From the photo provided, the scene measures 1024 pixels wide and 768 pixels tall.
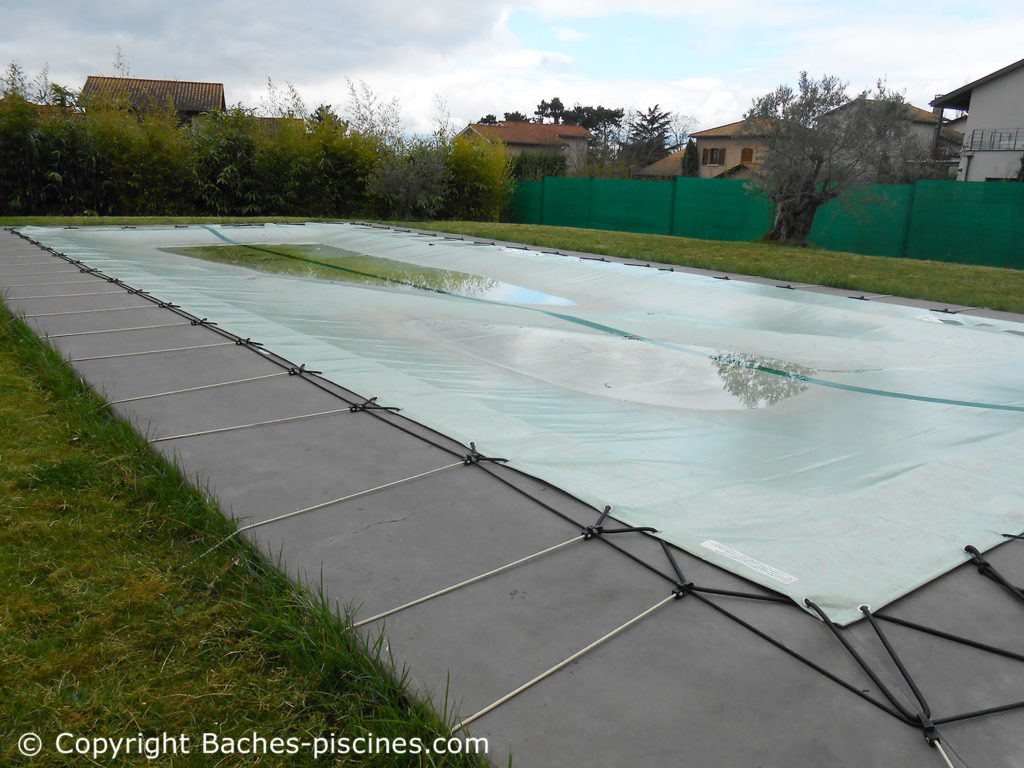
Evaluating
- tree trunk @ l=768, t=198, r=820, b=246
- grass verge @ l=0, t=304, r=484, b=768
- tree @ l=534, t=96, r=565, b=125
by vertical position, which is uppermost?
tree @ l=534, t=96, r=565, b=125

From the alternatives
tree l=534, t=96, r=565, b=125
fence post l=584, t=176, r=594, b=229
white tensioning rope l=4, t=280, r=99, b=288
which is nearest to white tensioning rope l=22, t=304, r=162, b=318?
white tensioning rope l=4, t=280, r=99, b=288

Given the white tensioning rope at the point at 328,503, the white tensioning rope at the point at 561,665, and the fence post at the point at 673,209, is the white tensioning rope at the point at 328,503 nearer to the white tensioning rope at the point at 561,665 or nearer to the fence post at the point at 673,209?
the white tensioning rope at the point at 561,665

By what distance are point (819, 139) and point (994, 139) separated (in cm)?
1434

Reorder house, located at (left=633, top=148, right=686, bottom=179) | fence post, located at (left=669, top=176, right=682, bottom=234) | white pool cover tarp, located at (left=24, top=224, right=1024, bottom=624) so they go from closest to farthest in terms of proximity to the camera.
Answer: white pool cover tarp, located at (left=24, top=224, right=1024, bottom=624) < fence post, located at (left=669, top=176, right=682, bottom=234) < house, located at (left=633, top=148, right=686, bottom=179)

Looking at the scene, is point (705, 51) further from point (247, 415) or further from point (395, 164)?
point (247, 415)

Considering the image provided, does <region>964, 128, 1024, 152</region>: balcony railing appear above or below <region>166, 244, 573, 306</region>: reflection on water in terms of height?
above

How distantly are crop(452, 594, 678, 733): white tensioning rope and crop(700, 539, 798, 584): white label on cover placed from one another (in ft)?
0.72

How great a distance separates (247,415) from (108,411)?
1.50 ft

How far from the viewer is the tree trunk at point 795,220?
10258mm

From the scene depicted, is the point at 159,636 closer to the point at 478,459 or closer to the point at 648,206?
the point at 478,459

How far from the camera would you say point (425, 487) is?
1.88 metres

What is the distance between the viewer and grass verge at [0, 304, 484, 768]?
111 centimetres

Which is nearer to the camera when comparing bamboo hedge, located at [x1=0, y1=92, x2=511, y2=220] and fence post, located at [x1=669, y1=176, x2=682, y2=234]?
bamboo hedge, located at [x1=0, y1=92, x2=511, y2=220]

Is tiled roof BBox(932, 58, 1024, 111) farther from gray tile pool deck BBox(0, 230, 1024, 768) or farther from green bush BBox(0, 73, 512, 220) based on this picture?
gray tile pool deck BBox(0, 230, 1024, 768)
